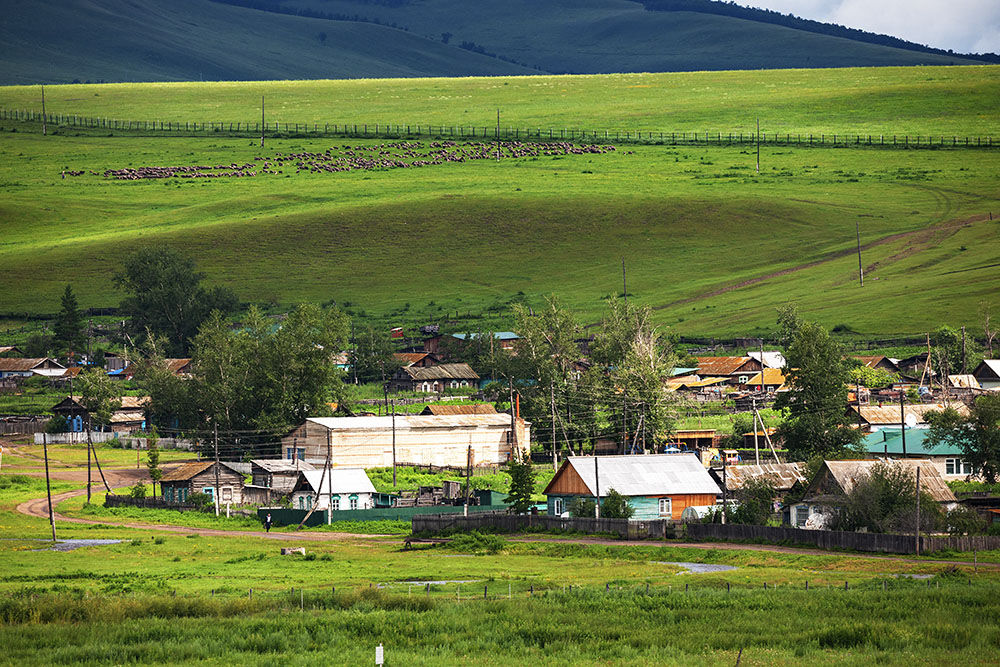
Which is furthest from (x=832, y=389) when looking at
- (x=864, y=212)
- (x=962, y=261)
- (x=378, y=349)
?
(x=864, y=212)

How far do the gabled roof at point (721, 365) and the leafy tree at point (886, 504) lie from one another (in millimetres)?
61245

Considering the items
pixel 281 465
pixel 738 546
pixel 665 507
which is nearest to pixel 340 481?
pixel 281 465

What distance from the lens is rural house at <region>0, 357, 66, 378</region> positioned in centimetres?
12206

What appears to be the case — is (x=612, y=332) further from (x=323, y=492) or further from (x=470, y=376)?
(x=323, y=492)

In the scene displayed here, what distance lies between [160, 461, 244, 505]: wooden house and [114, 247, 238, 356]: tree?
55.9 m

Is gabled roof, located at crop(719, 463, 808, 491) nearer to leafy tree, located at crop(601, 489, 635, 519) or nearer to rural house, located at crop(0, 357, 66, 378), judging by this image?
leafy tree, located at crop(601, 489, 635, 519)

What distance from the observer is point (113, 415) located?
105 metres

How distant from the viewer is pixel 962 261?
144 metres

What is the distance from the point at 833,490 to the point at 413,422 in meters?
36.5

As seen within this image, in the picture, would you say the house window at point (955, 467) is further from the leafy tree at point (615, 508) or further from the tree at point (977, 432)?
the leafy tree at point (615, 508)

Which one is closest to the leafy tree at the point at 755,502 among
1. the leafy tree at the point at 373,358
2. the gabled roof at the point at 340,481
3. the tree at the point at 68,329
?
the gabled roof at the point at 340,481

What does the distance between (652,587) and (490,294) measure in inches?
4233

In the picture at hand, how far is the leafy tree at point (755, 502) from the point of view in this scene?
6009 cm

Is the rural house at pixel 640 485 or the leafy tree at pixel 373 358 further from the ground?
the leafy tree at pixel 373 358
